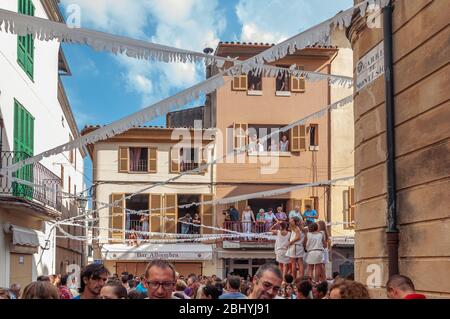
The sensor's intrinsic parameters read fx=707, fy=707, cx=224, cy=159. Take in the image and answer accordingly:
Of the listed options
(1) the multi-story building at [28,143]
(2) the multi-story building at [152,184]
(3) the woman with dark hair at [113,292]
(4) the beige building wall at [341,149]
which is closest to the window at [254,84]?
(2) the multi-story building at [152,184]

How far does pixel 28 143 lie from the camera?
2108 centimetres

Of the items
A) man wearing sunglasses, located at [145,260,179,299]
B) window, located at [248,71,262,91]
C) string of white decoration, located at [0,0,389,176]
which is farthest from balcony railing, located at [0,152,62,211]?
window, located at [248,71,262,91]

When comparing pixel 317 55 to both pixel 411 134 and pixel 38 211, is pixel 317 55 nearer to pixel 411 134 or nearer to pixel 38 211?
pixel 38 211

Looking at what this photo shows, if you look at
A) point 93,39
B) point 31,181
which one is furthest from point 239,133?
point 93,39

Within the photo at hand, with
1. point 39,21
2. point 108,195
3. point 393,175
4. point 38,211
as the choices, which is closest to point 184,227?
point 108,195

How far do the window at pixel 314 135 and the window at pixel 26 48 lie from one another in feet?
48.8

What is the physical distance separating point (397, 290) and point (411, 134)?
3.27 metres

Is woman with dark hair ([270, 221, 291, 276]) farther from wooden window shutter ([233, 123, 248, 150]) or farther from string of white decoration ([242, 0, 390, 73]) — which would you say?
wooden window shutter ([233, 123, 248, 150])

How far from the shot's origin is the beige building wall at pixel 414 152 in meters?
7.10

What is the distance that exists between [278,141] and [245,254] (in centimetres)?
532

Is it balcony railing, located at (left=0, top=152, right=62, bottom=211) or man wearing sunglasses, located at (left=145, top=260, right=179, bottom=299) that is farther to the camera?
balcony railing, located at (left=0, top=152, right=62, bottom=211)

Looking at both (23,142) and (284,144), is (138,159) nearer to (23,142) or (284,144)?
(284,144)

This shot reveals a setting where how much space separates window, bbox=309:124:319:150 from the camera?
107 ft

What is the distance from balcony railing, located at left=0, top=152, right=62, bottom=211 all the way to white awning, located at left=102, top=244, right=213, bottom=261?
6104mm
